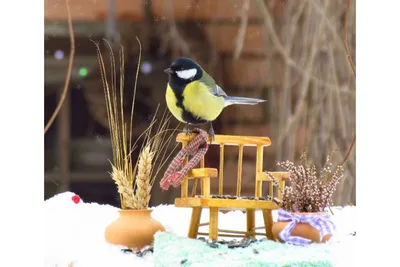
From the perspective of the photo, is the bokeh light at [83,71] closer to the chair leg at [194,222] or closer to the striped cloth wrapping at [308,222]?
the chair leg at [194,222]

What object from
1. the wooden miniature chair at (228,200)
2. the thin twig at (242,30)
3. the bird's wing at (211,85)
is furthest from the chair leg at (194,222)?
the thin twig at (242,30)

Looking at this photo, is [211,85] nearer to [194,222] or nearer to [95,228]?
[194,222]

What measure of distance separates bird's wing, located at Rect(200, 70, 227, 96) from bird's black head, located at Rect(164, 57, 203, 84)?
0.03m

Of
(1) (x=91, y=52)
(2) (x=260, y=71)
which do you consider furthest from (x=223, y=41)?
(1) (x=91, y=52)

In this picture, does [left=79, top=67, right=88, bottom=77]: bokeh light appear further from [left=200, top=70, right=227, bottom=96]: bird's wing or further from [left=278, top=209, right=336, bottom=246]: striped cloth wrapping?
[left=278, top=209, right=336, bottom=246]: striped cloth wrapping

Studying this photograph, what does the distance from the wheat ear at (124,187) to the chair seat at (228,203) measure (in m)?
0.18

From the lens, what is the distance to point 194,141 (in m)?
2.34

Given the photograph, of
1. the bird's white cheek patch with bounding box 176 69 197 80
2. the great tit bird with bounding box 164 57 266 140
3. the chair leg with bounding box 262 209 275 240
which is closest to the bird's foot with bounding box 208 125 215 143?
the great tit bird with bounding box 164 57 266 140

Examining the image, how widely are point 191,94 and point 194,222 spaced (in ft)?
1.56

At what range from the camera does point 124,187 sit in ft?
7.70

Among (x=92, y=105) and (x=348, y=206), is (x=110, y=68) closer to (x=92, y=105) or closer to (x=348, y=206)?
(x=92, y=105)

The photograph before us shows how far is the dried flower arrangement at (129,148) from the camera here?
2.36m

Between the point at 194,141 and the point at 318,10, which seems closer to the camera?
the point at 194,141
